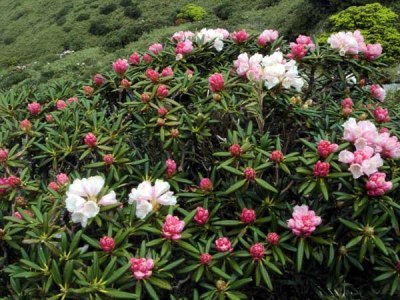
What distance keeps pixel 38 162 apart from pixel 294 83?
1879mm

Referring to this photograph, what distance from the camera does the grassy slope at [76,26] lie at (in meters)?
18.2

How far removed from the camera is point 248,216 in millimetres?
3008

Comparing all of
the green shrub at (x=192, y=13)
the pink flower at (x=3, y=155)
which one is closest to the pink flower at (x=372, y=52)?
the pink flower at (x=3, y=155)

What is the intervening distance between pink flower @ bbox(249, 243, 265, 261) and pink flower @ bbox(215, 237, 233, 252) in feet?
0.39

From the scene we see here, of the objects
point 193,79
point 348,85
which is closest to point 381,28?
point 348,85

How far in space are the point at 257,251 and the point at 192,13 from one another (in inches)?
879

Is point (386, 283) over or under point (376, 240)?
under

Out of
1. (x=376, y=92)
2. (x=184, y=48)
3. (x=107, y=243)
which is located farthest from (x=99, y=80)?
(x=376, y=92)

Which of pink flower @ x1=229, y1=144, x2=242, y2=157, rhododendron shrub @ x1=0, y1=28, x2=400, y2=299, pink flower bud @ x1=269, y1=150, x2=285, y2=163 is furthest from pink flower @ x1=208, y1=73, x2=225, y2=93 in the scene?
pink flower bud @ x1=269, y1=150, x2=285, y2=163

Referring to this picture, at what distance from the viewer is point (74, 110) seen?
4.07m

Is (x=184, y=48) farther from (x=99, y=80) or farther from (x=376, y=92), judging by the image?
(x=376, y=92)

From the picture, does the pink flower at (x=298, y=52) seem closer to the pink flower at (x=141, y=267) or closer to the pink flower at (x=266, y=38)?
the pink flower at (x=266, y=38)

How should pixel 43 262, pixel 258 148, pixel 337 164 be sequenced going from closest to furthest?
1. pixel 43 262
2. pixel 337 164
3. pixel 258 148

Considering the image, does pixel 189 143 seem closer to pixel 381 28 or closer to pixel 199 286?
pixel 199 286
